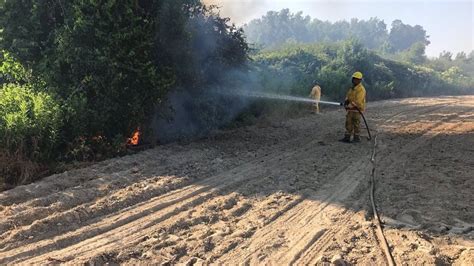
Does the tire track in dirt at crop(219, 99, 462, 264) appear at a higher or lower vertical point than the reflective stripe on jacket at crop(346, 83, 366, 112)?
lower

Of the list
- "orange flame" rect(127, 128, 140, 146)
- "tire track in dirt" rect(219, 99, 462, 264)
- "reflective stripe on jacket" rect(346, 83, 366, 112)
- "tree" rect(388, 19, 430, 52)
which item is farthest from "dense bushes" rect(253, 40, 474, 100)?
"tree" rect(388, 19, 430, 52)

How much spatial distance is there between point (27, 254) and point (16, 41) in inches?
240

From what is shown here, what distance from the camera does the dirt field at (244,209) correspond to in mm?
4719

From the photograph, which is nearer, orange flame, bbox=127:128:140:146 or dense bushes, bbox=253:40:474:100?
orange flame, bbox=127:128:140:146

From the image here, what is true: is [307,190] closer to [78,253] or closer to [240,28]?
[78,253]

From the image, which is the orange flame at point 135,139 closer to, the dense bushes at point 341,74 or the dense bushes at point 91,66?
the dense bushes at point 91,66

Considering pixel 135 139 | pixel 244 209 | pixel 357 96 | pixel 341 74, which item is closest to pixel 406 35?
pixel 341 74

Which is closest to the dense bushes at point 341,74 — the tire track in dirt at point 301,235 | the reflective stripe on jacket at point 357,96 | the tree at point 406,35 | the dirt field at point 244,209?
the reflective stripe on jacket at point 357,96

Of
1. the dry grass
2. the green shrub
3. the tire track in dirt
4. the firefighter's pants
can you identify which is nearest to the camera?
the tire track in dirt

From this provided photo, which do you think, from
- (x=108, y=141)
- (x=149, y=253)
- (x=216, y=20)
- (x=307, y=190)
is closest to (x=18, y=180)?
(x=108, y=141)

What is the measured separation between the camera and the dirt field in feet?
15.5

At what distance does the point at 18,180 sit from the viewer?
6.76 m

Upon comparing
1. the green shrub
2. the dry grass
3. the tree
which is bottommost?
the dry grass

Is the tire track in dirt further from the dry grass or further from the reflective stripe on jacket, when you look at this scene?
the reflective stripe on jacket
